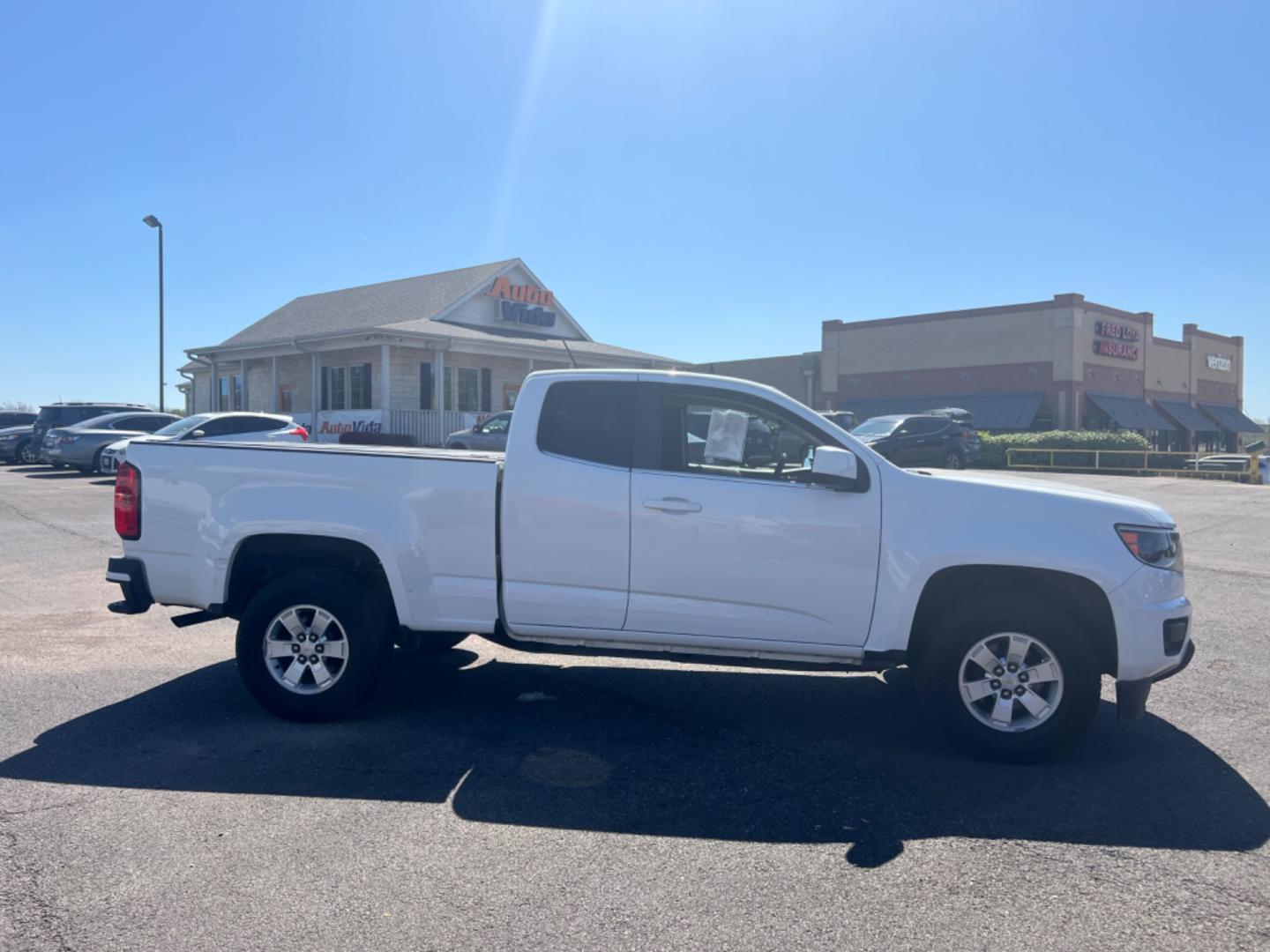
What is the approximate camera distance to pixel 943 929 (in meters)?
3.33

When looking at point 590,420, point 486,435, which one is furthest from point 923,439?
point 590,420

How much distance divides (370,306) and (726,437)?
28.9m

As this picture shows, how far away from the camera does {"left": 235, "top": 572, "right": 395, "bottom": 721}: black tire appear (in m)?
5.36

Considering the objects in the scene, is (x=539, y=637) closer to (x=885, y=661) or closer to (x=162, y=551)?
(x=885, y=661)

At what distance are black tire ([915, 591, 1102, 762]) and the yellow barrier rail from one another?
30.0 meters

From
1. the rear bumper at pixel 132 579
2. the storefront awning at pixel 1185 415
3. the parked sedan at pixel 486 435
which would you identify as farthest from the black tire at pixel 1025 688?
the storefront awning at pixel 1185 415

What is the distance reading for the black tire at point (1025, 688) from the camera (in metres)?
4.82

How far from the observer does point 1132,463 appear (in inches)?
1292

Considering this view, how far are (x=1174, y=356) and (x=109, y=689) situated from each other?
173 feet

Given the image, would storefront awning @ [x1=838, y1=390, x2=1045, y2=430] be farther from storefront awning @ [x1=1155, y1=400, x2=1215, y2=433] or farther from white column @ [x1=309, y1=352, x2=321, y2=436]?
white column @ [x1=309, y1=352, x2=321, y2=436]

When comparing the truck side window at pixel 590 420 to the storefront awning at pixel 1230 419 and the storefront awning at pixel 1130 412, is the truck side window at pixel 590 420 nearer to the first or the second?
the storefront awning at pixel 1130 412

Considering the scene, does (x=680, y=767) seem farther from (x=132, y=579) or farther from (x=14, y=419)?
(x=14, y=419)

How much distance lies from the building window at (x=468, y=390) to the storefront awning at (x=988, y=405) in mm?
21771

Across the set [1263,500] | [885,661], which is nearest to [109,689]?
[885,661]
